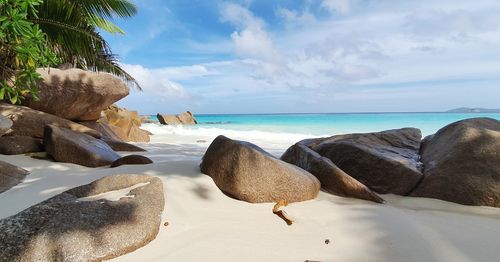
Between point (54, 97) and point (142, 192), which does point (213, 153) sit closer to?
point (142, 192)

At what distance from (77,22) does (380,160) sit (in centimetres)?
707

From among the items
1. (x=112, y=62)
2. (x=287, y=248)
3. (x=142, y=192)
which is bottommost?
(x=287, y=248)

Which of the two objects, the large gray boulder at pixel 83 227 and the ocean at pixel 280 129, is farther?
the ocean at pixel 280 129

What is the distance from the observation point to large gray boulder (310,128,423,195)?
147 inches

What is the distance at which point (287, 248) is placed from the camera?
7.21 ft

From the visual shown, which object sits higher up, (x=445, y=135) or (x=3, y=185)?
(x=445, y=135)

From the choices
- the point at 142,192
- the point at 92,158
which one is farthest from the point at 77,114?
the point at 142,192

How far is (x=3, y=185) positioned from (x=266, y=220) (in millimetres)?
2581

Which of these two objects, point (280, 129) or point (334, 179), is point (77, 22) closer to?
point (334, 179)

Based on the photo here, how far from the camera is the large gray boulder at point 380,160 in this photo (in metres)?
3.75

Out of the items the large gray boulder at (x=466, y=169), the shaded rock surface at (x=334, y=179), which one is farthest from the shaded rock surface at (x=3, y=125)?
the large gray boulder at (x=466, y=169)

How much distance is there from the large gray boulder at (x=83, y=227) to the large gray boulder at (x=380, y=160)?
8.06ft

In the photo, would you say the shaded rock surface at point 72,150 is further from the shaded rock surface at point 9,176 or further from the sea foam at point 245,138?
the sea foam at point 245,138

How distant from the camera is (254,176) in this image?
3076 mm
